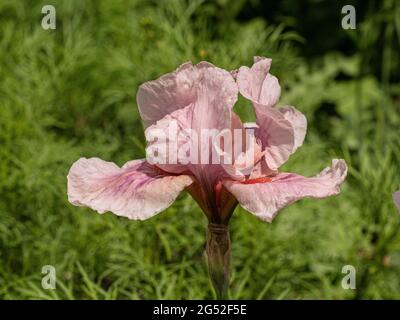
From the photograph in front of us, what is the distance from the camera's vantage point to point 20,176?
1731 millimetres

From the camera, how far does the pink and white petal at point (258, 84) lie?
1021mm

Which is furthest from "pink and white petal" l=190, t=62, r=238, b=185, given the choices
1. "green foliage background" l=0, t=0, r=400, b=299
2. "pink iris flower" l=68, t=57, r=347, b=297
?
"green foliage background" l=0, t=0, r=400, b=299

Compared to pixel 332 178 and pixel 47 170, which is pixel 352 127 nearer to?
pixel 47 170

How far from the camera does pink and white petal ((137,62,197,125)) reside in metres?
1.02

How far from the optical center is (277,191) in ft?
3.14

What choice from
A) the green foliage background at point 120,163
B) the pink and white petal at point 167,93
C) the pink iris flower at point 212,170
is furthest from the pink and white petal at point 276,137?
the green foliage background at point 120,163

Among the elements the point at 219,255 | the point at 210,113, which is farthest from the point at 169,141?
the point at 219,255

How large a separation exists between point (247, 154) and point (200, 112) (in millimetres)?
88

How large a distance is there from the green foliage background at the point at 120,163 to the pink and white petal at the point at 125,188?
481 mm

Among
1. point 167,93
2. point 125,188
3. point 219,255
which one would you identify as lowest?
point 219,255

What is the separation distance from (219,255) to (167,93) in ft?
0.81

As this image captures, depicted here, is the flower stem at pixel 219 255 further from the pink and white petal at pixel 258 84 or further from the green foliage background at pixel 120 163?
the green foliage background at pixel 120 163

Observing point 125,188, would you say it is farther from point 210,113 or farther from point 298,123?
point 298,123
